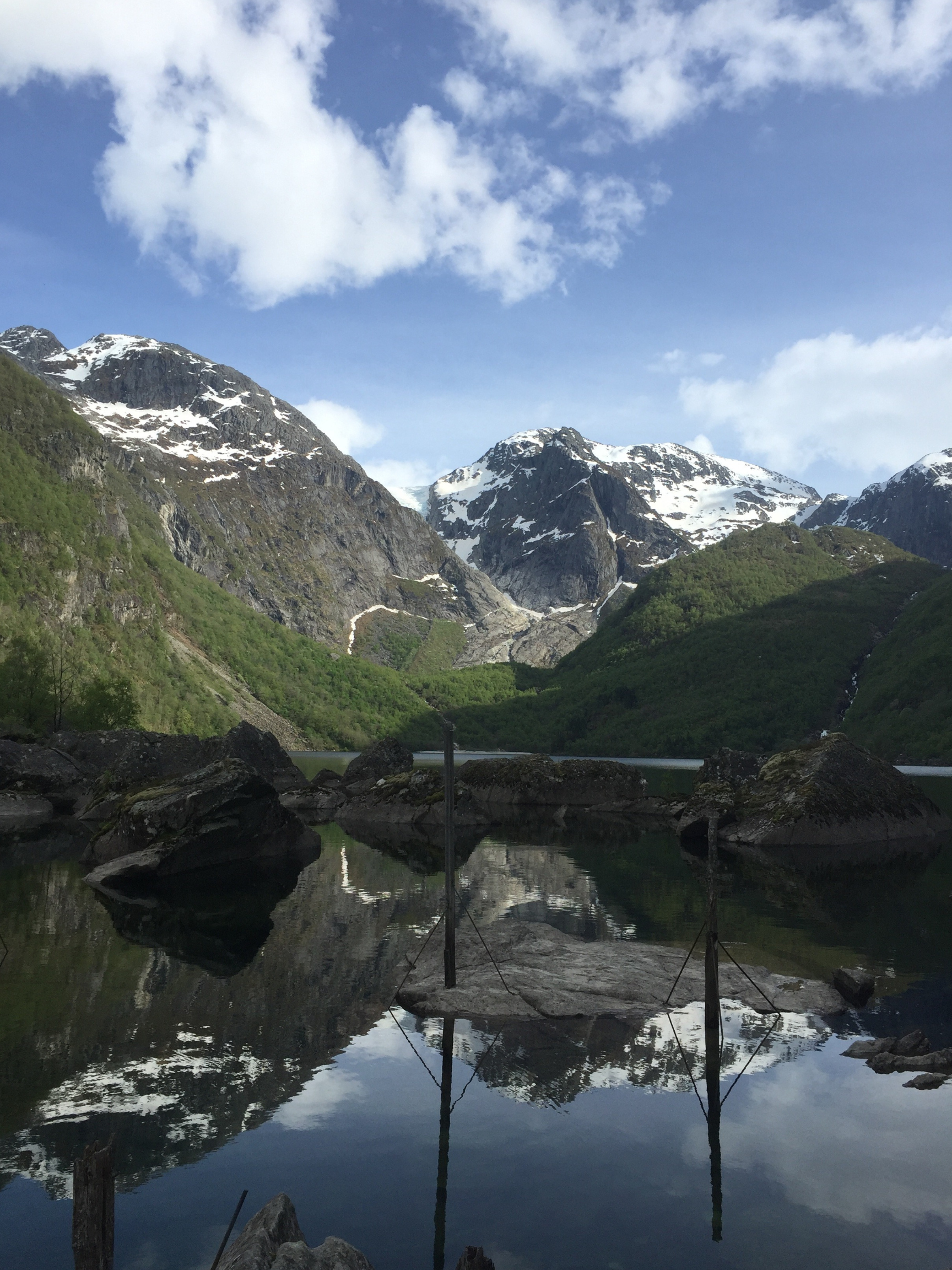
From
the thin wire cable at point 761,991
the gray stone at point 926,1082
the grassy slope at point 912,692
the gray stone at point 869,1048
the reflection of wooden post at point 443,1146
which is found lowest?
the reflection of wooden post at point 443,1146

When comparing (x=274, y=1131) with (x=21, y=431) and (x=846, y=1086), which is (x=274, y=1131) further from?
(x=21, y=431)

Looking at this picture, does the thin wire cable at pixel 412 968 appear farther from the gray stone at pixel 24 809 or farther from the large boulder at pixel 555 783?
the large boulder at pixel 555 783

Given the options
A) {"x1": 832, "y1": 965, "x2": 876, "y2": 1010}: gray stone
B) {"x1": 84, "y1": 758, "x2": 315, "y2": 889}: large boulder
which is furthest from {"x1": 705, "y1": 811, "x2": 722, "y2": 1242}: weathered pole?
{"x1": 84, "y1": 758, "x2": 315, "y2": 889}: large boulder

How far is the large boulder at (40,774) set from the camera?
6512 cm

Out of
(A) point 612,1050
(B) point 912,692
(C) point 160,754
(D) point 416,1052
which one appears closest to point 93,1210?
(D) point 416,1052

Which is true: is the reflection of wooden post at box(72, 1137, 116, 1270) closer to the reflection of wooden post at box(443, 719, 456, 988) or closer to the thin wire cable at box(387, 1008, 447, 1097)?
the thin wire cable at box(387, 1008, 447, 1097)

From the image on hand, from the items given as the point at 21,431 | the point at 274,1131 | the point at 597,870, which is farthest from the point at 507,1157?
the point at 21,431

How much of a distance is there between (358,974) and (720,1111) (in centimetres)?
1068

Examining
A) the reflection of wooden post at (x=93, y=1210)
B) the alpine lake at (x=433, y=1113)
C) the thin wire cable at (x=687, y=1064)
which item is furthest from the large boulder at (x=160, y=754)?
the reflection of wooden post at (x=93, y=1210)

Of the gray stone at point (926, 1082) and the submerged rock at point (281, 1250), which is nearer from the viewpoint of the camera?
the submerged rock at point (281, 1250)

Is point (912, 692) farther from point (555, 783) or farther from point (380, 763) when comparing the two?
point (380, 763)

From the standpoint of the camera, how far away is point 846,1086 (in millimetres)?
15391

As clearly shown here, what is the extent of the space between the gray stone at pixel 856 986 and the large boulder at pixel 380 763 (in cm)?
6069

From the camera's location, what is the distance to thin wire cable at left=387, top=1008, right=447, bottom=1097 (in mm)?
15766
